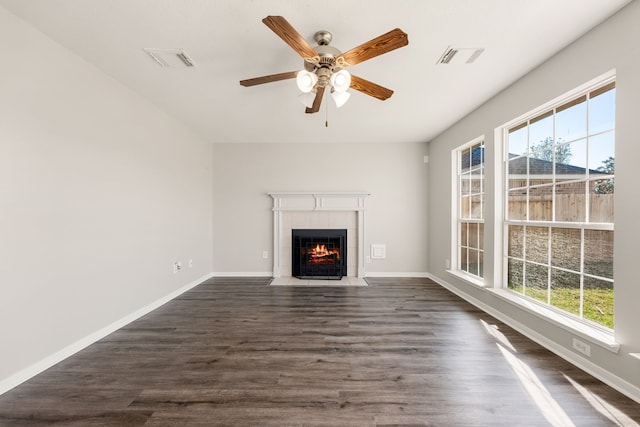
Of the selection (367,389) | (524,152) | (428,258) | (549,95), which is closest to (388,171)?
(428,258)

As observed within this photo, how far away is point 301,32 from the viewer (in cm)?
190

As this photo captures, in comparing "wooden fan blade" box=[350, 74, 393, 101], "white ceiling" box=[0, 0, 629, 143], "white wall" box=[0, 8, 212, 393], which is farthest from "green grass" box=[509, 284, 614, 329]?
"white wall" box=[0, 8, 212, 393]

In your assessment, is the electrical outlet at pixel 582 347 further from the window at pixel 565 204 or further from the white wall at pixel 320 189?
the white wall at pixel 320 189

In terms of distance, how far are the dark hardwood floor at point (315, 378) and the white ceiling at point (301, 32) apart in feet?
8.22

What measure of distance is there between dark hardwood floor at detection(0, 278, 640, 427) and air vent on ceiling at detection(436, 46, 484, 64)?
250 cm

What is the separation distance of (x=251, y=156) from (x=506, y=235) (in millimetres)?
4116

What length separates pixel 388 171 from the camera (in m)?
4.86

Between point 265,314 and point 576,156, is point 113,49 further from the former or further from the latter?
point 576,156

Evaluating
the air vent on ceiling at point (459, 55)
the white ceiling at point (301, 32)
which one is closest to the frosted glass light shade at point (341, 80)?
the white ceiling at point (301, 32)

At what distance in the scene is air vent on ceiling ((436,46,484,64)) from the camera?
2099 millimetres

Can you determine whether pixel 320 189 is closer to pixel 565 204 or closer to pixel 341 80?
pixel 341 80

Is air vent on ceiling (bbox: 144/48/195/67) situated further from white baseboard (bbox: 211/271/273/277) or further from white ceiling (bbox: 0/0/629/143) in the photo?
white baseboard (bbox: 211/271/273/277)

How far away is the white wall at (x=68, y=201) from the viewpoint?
69.8 inches

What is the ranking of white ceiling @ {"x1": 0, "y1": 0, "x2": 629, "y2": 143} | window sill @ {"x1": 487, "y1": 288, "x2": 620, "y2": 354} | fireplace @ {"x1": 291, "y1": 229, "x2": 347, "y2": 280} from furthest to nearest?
fireplace @ {"x1": 291, "y1": 229, "x2": 347, "y2": 280} → window sill @ {"x1": 487, "y1": 288, "x2": 620, "y2": 354} → white ceiling @ {"x1": 0, "y1": 0, "x2": 629, "y2": 143}
